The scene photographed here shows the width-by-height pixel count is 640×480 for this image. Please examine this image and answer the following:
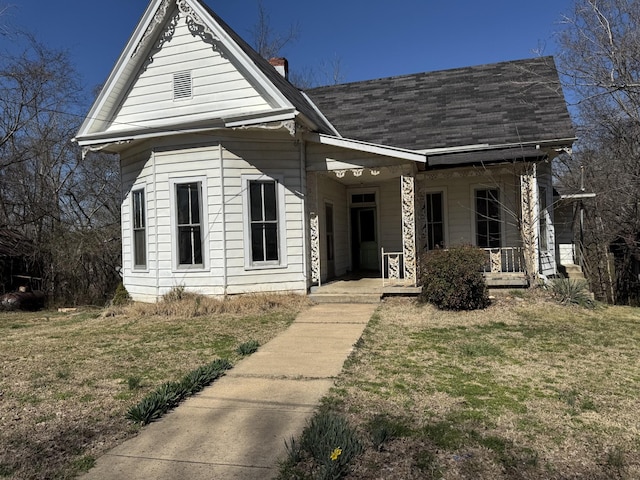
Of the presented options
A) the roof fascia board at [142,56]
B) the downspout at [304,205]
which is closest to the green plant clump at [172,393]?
the downspout at [304,205]

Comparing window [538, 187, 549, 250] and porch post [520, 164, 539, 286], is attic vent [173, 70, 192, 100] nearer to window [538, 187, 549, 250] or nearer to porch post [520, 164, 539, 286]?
porch post [520, 164, 539, 286]

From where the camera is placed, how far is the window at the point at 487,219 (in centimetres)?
1319

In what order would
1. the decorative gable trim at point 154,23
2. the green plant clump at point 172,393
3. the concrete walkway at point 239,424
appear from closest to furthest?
the concrete walkway at point 239,424 → the green plant clump at point 172,393 → the decorative gable trim at point 154,23

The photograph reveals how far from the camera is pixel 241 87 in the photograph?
11.0m

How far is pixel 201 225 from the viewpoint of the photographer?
1103 cm

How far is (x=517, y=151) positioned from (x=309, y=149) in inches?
197

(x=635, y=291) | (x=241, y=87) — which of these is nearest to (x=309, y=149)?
(x=241, y=87)

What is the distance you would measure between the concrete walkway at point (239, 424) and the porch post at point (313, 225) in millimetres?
4630

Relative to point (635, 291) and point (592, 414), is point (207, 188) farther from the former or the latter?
point (635, 291)

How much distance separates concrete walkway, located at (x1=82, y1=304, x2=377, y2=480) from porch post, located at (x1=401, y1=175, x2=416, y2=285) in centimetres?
448

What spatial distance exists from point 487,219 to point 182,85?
9.04 meters

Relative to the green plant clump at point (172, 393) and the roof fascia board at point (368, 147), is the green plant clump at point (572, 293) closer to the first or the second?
the roof fascia board at point (368, 147)

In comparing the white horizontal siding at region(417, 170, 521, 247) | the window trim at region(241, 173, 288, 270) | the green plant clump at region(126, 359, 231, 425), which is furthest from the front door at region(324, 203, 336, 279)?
the green plant clump at region(126, 359, 231, 425)

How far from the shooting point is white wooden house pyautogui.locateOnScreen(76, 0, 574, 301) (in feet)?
35.7
